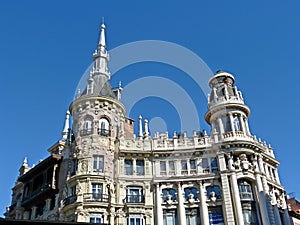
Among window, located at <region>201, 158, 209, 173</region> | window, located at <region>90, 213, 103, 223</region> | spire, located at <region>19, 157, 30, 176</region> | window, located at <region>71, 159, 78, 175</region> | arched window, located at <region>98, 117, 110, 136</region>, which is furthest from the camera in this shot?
spire, located at <region>19, 157, 30, 176</region>

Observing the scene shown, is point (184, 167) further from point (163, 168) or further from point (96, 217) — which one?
point (96, 217)

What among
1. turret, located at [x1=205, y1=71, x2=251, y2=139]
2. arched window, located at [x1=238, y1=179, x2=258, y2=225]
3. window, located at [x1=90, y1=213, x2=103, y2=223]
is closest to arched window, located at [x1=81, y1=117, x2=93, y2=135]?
window, located at [x1=90, y1=213, x2=103, y2=223]

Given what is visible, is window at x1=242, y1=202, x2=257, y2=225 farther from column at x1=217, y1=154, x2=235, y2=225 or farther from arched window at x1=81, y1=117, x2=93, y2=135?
arched window at x1=81, y1=117, x2=93, y2=135

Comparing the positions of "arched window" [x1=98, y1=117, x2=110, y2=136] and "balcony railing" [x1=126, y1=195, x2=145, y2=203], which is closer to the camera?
"balcony railing" [x1=126, y1=195, x2=145, y2=203]

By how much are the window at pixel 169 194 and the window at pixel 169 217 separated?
1429 mm

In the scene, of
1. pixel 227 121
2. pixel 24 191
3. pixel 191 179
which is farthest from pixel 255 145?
pixel 24 191

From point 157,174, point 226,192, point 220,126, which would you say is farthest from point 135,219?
point 220,126

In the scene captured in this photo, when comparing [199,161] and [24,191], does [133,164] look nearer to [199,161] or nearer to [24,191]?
[199,161]

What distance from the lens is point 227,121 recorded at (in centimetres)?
5031

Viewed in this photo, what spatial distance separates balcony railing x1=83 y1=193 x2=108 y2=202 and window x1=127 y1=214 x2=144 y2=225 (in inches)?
139

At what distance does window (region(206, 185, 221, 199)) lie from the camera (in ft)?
149

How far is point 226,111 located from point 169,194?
13360mm

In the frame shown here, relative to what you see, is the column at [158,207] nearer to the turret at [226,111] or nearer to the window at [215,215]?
the window at [215,215]

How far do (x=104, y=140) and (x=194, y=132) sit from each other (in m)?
11.7
